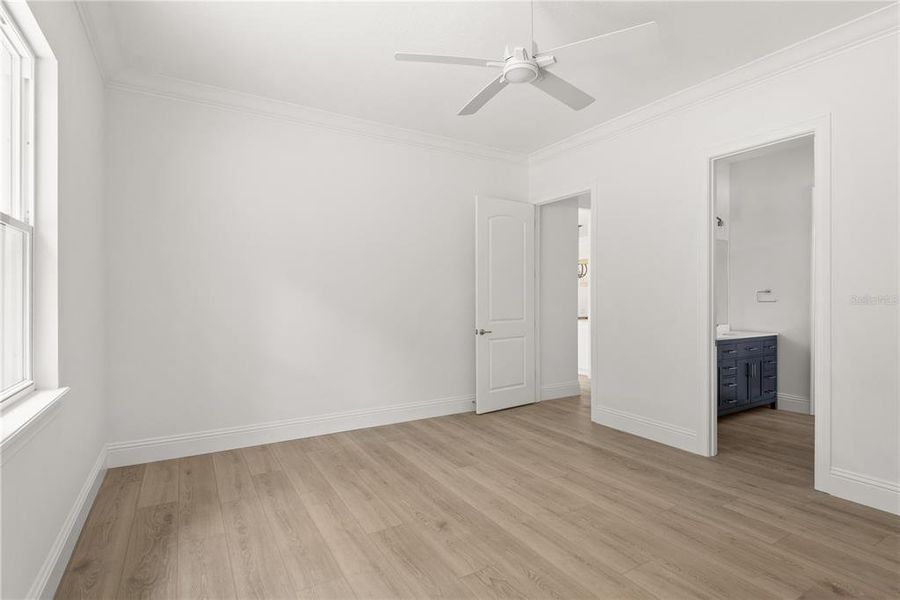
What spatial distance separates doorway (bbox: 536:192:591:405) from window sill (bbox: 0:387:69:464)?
4.19 m

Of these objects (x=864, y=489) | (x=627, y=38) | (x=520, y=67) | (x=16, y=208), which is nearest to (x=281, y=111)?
(x=16, y=208)

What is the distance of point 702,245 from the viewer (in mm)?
3471

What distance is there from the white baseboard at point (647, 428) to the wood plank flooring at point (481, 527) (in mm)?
116

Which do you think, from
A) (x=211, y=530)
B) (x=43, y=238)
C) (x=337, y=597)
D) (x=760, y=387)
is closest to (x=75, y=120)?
(x=43, y=238)

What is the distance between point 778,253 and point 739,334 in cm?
99

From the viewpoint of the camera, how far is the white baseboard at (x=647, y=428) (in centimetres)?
356

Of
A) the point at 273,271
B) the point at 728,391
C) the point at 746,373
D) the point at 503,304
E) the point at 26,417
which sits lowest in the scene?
the point at 728,391

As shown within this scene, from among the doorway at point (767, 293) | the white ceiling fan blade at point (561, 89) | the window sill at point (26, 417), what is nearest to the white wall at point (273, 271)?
the window sill at point (26, 417)

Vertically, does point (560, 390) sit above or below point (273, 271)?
below

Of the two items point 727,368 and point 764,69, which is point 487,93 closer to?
point 764,69

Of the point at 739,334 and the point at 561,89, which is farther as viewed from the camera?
the point at 739,334

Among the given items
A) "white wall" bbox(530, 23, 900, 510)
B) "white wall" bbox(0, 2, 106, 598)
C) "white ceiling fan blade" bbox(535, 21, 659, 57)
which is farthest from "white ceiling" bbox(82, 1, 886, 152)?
"white wall" bbox(0, 2, 106, 598)

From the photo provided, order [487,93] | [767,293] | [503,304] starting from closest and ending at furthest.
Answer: [487,93] < [503,304] < [767,293]

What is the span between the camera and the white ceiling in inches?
101
